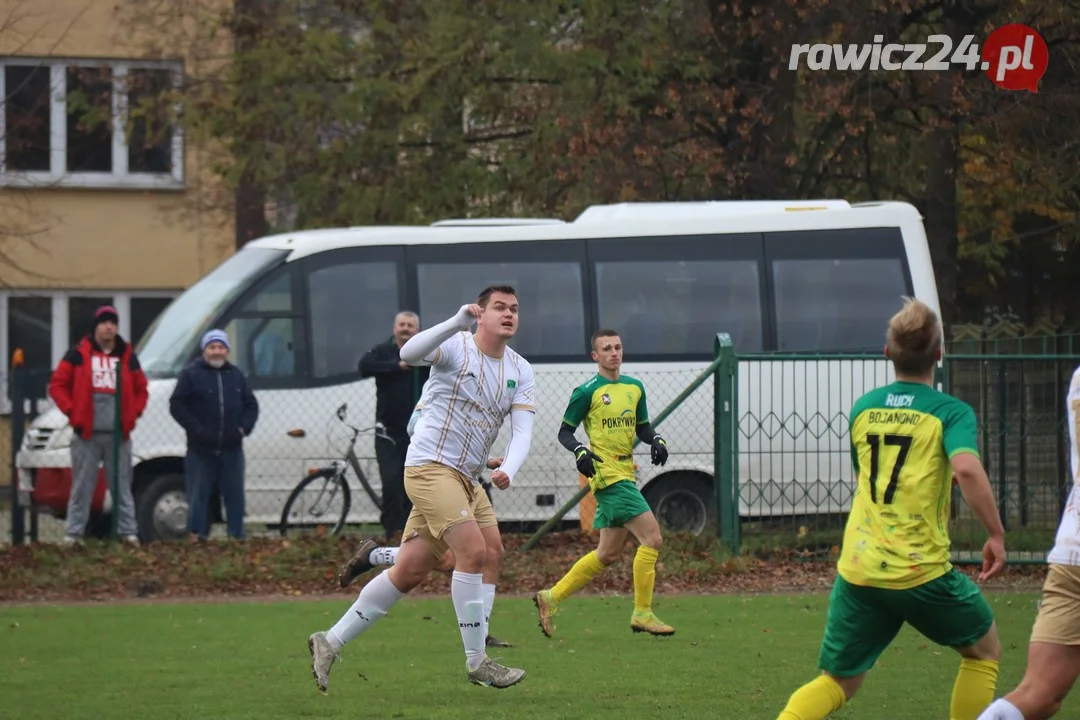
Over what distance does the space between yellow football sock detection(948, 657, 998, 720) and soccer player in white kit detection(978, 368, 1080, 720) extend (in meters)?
0.32

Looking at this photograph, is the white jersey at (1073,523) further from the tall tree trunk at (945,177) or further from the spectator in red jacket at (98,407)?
the tall tree trunk at (945,177)

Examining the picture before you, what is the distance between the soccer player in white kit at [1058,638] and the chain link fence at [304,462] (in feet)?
34.2

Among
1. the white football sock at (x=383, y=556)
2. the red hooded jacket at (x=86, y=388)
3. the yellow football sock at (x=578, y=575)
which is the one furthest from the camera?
the red hooded jacket at (x=86, y=388)

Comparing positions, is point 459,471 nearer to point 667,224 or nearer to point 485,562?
point 485,562

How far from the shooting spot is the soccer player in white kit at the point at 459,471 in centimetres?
824

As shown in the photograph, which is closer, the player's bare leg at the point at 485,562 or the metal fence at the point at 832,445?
the player's bare leg at the point at 485,562

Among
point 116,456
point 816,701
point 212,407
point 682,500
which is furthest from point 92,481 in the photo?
point 816,701

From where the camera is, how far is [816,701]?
574 centimetres

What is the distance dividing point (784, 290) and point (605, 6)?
4.73 meters

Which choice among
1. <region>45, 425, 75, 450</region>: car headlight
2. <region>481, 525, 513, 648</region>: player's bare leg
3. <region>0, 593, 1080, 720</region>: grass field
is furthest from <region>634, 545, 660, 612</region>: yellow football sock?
<region>45, 425, 75, 450</region>: car headlight

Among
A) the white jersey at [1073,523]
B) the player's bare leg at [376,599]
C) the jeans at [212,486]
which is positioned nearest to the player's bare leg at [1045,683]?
the white jersey at [1073,523]

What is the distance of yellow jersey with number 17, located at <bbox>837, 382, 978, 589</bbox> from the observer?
18.8ft

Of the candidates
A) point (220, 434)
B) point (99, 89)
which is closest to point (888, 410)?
point (220, 434)

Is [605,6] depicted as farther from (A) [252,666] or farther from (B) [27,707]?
(B) [27,707]
